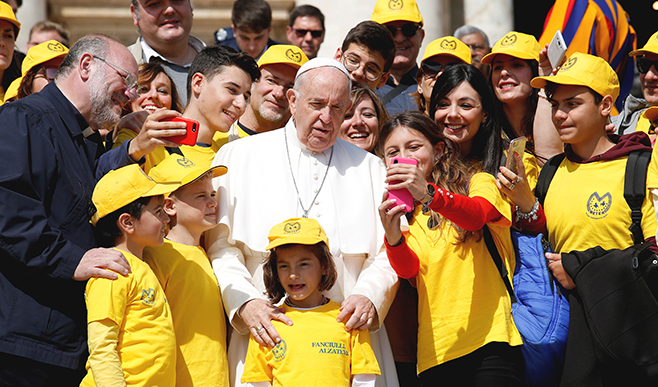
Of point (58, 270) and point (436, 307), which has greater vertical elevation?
point (58, 270)

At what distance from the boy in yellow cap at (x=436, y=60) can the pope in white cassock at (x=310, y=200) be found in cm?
134

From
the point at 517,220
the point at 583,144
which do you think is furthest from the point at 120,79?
the point at 583,144

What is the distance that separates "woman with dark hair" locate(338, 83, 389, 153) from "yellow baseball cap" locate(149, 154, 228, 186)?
1.19 meters

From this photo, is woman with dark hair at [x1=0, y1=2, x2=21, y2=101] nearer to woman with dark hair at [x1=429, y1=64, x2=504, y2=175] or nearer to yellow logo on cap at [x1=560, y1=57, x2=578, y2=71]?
woman with dark hair at [x1=429, y1=64, x2=504, y2=175]

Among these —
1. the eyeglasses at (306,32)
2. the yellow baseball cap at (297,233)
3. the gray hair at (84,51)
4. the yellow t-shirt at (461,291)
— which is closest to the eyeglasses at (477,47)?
the eyeglasses at (306,32)

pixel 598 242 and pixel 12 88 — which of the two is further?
pixel 12 88

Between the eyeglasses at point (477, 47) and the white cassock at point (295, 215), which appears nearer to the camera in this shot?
the white cassock at point (295, 215)

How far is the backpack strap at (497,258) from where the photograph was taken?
4027 millimetres

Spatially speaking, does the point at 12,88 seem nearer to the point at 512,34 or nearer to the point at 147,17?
the point at 147,17

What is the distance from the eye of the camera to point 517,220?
4.32 meters

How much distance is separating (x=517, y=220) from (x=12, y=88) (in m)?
3.70

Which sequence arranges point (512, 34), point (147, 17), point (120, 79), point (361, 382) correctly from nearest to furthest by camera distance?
point (361, 382) < point (120, 79) < point (512, 34) < point (147, 17)

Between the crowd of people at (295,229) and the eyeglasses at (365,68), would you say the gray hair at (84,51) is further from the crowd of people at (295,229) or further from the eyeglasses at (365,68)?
the eyeglasses at (365,68)

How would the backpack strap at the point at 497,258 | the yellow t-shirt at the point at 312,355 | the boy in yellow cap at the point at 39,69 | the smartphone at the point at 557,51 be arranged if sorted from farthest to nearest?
the boy in yellow cap at the point at 39,69 < the smartphone at the point at 557,51 < the backpack strap at the point at 497,258 < the yellow t-shirt at the point at 312,355
